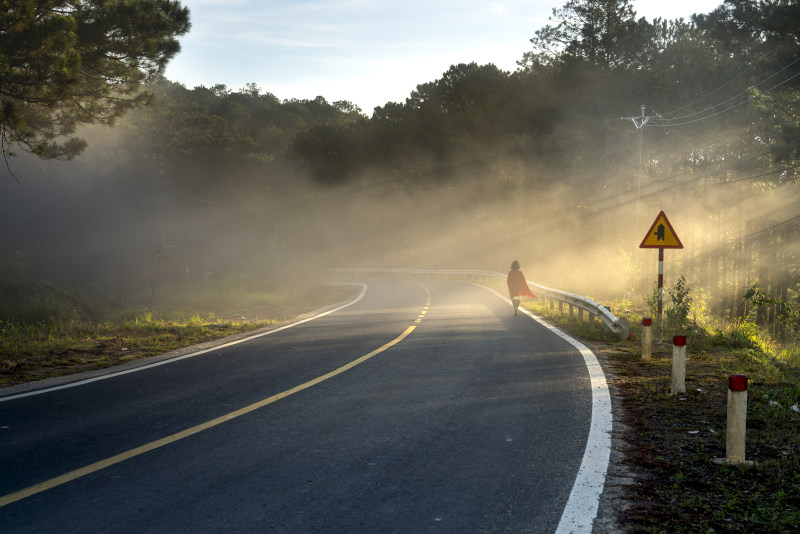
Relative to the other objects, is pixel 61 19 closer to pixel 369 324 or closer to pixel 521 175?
pixel 369 324

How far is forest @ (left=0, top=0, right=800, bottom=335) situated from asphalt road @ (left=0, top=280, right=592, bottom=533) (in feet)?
65.1

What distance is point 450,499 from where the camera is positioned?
4.34 meters

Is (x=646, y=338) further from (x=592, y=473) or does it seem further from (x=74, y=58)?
(x=74, y=58)

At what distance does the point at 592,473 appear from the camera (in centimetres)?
490

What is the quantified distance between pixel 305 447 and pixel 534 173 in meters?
42.1

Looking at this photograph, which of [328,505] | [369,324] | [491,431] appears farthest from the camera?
[369,324]

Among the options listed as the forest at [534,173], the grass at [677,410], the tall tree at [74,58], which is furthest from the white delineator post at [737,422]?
the forest at [534,173]

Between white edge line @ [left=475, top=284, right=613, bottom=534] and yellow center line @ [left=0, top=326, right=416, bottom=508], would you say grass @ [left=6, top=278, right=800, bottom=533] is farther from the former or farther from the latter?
yellow center line @ [left=0, top=326, right=416, bottom=508]

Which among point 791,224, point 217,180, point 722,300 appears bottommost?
point 722,300

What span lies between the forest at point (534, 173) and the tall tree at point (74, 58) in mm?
12479

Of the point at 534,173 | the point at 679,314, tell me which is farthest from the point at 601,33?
the point at 679,314

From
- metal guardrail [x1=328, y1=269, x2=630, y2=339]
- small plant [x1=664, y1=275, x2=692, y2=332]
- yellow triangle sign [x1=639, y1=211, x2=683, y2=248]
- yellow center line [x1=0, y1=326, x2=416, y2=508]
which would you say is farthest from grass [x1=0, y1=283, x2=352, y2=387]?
small plant [x1=664, y1=275, x2=692, y2=332]

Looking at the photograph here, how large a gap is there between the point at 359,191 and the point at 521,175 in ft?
49.9


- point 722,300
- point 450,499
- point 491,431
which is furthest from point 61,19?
point 722,300
